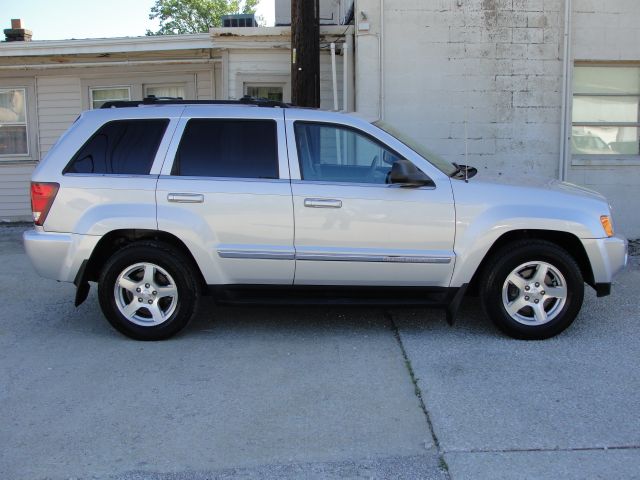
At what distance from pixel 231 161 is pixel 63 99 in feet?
26.2

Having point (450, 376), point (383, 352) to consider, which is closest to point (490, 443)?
point (450, 376)

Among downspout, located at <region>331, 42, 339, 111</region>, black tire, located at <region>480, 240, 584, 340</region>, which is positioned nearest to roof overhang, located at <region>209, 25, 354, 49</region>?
downspout, located at <region>331, 42, 339, 111</region>

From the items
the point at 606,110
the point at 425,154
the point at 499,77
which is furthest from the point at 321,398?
the point at 606,110

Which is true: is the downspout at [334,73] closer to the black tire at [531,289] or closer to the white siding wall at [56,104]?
the black tire at [531,289]

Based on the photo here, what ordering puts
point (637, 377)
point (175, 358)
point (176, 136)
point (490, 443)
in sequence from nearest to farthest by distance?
1. point (490, 443)
2. point (637, 377)
3. point (175, 358)
4. point (176, 136)

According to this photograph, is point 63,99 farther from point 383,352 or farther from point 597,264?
point 597,264

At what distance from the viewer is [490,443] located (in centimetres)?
370

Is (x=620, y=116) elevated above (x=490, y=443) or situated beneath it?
elevated above

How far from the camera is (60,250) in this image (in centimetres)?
532

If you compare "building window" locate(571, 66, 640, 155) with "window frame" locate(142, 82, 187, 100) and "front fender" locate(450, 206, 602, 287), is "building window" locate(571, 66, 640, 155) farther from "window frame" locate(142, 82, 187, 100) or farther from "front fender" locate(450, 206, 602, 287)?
"window frame" locate(142, 82, 187, 100)

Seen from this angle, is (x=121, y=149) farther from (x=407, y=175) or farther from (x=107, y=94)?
(x=107, y=94)

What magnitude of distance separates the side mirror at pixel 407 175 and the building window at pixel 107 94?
8228 mm

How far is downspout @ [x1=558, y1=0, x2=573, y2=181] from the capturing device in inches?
359

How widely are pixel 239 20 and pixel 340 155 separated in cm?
598
